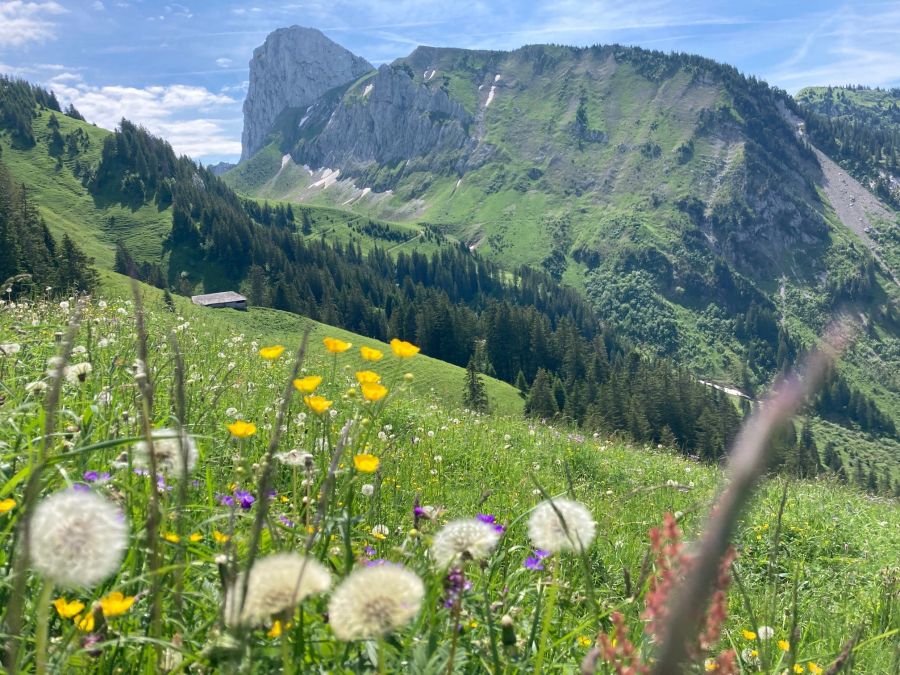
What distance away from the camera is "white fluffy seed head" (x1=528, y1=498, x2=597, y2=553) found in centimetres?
203

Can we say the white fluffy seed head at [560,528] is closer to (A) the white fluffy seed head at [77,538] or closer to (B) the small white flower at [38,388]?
(A) the white fluffy seed head at [77,538]

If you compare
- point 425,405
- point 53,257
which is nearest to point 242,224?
point 53,257

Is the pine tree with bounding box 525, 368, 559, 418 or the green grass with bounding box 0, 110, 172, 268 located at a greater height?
the green grass with bounding box 0, 110, 172, 268

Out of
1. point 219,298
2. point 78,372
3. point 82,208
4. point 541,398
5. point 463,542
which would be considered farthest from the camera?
point 82,208

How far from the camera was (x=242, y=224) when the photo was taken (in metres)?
147

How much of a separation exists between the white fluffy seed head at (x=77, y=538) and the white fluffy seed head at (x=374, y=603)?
0.56 m

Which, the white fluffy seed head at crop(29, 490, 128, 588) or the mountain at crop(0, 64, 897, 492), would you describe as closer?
the white fluffy seed head at crop(29, 490, 128, 588)

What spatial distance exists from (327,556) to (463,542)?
620 mm

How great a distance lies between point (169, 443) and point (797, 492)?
1271 centimetres

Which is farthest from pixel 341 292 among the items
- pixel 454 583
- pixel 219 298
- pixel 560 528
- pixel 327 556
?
pixel 454 583

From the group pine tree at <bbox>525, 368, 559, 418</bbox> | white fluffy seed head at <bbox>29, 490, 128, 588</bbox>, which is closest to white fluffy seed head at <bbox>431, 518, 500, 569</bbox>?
white fluffy seed head at <bbox>29, 490, 128, 588</bbox>

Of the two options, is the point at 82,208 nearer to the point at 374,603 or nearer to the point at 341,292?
the point at 341,292

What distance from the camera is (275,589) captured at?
1.38 m

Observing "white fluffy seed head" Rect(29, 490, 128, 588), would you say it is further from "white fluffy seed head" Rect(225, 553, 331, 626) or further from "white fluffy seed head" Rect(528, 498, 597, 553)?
"white fluffy seed head" Rect(528, 498, 597, 553)
